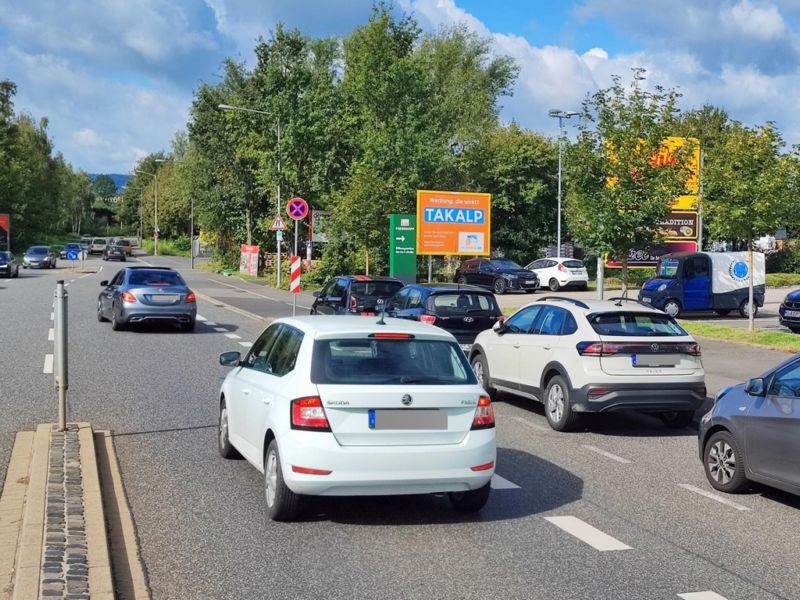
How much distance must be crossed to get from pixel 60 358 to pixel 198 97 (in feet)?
177

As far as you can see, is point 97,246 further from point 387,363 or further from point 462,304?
point 387,363

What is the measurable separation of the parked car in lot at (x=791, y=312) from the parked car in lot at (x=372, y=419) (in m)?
19.0

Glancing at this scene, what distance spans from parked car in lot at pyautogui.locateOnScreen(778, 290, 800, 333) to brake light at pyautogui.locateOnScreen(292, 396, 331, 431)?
20.0m

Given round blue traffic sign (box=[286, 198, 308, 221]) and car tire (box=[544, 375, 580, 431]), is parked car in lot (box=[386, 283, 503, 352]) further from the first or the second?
round blue traffic sign (box=[286, 198, 308, 221])

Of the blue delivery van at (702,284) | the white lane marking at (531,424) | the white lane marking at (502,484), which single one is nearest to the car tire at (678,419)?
the white lane marking at (531,424)

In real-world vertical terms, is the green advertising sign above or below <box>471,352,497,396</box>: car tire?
above

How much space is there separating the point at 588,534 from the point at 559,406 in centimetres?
437

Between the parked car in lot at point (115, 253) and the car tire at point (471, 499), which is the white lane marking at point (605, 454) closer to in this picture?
the car tire at point (471, 499)

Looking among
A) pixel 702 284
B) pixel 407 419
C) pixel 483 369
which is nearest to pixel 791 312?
pixel 702 284

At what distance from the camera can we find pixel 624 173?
21844 mm

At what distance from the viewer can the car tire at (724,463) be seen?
752cm

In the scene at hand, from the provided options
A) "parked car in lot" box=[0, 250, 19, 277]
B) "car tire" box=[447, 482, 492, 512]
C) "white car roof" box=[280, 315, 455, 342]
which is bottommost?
"car tire" box=[447, 482, 492, 512]

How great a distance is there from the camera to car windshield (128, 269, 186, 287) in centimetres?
2111

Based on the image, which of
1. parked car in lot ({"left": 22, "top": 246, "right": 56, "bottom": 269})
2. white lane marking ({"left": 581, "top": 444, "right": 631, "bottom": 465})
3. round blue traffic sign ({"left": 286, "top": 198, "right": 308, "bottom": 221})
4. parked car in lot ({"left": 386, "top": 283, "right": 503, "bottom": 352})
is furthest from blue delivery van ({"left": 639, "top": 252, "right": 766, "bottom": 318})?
parked car in lot ({"left": 22, "top": 246, "right": 56, "bottom": 269})
